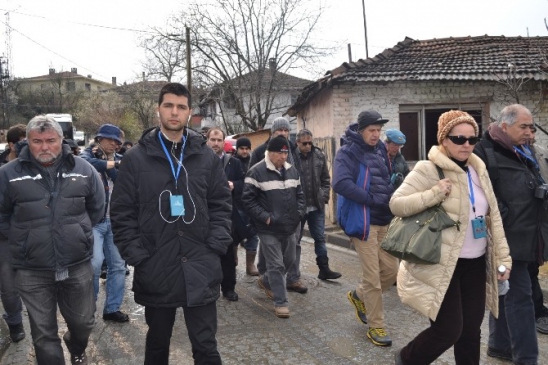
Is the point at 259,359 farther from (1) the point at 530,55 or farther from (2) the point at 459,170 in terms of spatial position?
(1) the point at 530,55

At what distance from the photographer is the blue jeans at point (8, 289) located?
456 centimetres

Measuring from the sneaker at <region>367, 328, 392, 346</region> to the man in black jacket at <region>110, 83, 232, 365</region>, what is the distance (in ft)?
6.52

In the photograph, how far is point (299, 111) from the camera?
60.5 ft

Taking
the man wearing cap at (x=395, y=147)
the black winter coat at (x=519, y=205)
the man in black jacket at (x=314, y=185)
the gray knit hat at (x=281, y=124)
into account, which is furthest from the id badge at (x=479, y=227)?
the gray knit hat at (x=281, y=124)

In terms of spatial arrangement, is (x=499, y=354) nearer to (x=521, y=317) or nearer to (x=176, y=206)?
(x=521, y=317)

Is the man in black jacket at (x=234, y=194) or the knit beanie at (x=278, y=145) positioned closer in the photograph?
the knit beanie at (x=278, y=145)

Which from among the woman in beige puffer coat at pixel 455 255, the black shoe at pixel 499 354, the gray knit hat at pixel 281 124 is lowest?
the black shoe at pixel 499 354

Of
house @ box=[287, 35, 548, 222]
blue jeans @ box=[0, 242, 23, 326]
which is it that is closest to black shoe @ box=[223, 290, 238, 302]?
blue jeans @ box=[0, 242, 23, 326]

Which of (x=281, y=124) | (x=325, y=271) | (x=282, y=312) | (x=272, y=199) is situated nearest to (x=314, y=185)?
(x=281, y=124)

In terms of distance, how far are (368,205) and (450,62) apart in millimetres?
8926

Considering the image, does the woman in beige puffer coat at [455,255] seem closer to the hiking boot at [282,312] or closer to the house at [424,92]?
the hiking boot at [282,312]

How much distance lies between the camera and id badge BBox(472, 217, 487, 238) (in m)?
3.24

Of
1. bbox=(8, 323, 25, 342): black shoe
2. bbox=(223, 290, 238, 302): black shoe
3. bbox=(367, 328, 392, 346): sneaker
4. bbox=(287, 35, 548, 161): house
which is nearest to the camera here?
bbox=(367, 328, 392, 346): sneaker

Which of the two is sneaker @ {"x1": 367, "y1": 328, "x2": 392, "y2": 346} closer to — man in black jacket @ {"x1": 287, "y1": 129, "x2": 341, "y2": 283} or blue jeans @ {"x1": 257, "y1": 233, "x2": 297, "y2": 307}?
blue jeans @ {"x1": 257, "y1": 233, "x2": 297, "y2": 307}
